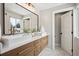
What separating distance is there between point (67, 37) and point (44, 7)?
1513 millimetres

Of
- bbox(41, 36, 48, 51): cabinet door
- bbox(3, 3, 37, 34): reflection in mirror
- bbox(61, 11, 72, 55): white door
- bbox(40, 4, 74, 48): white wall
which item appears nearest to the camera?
bbox(3, 3, 37, 34): reflection in mirror

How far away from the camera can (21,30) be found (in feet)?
7.09

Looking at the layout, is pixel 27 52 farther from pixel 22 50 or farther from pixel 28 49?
pixel 22 50

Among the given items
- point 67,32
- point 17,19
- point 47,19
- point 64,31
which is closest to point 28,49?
point 17,19

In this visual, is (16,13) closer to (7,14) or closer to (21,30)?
(7,14)

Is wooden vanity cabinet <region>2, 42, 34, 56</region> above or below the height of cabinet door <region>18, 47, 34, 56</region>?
above

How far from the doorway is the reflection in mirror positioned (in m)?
0.60

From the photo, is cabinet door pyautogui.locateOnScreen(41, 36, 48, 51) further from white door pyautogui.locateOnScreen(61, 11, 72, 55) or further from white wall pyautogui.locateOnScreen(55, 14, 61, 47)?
white door pyautogui.locateOnScreen(61, 11, 72, 55)

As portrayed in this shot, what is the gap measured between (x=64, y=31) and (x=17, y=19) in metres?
1.55

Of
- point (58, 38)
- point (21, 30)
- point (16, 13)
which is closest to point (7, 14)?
point (16, 13)

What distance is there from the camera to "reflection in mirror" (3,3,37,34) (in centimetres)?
174

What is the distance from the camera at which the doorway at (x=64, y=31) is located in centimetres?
246

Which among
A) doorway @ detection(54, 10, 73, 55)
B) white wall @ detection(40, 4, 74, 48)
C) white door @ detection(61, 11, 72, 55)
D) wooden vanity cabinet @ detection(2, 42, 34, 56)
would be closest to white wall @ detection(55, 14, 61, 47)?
doorway @ detection(54, 10, 73, 55)

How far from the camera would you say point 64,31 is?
2988 mm
